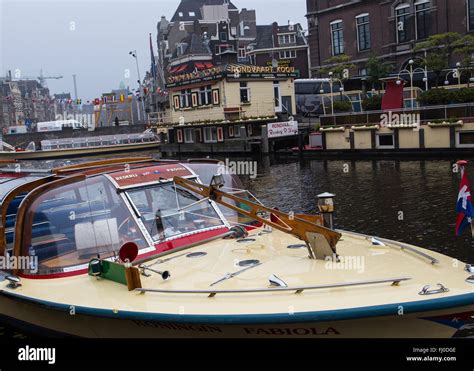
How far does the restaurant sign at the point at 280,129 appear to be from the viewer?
4181 cm

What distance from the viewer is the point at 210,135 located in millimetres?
48562

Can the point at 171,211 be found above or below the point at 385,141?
above

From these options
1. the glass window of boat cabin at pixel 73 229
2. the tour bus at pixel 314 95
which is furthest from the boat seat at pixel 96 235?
the tour bus at pixel 314 95

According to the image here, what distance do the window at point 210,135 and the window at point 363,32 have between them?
21677 mm

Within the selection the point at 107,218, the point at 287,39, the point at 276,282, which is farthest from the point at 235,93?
the point at 276,282

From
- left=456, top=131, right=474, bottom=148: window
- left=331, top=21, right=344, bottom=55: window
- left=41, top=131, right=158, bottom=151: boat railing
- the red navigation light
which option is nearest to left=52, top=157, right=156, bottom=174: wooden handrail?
the red navigation light

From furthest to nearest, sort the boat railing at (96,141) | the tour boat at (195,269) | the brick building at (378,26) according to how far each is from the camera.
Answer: the boat railing at (96,141), the brick building at (378,26), the tour boat at (195,269)

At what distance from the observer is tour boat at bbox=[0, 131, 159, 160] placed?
169ft

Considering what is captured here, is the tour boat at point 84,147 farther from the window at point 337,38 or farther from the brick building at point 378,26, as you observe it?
the window at point 337,38

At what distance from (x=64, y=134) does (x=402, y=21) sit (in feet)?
139

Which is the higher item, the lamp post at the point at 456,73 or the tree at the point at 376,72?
the tree at the point at 376,72

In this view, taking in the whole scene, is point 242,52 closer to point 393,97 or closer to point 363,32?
point 363,32

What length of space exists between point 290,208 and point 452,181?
24.3 feet

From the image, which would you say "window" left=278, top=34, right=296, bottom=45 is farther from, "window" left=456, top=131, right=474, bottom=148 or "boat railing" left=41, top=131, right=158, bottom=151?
"window" left=456, top=131, right=474, bottom=148
